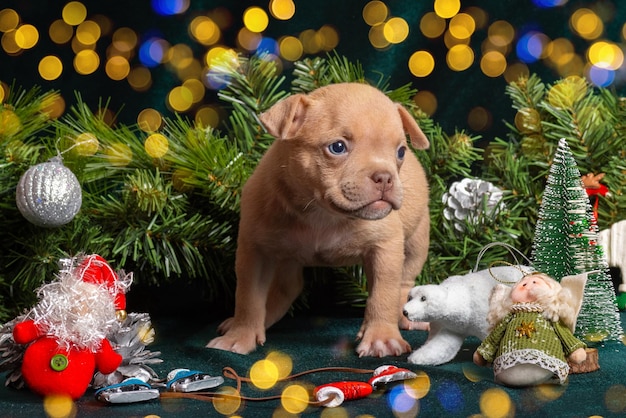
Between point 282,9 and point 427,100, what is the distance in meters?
0.72

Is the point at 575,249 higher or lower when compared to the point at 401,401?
higher

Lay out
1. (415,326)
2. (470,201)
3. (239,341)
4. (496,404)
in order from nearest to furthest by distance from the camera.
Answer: (496,404) < (239,341) < (415,326) < (470,201)

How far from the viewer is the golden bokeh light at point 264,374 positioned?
7.21 ft

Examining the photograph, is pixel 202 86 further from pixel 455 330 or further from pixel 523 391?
pixel 523 391

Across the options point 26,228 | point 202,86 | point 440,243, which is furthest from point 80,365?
point 202,86

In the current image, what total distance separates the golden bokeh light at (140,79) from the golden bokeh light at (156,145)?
0.77 meters

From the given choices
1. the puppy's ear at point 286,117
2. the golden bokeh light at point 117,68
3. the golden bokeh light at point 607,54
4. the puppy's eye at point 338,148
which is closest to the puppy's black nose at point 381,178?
the puppy's eye at point 338,148

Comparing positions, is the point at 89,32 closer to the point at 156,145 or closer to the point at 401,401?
the point at 156,145

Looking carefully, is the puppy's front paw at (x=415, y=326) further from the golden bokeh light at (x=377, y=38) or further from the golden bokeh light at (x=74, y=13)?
the golden bokeh light at (x=74, y=13)

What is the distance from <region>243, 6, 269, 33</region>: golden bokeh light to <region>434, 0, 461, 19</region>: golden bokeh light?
0.72m

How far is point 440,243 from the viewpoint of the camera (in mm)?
3273

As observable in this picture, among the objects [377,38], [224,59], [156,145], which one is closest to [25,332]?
[156,145]

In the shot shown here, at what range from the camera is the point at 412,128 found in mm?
2617

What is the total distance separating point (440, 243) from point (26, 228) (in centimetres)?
145
